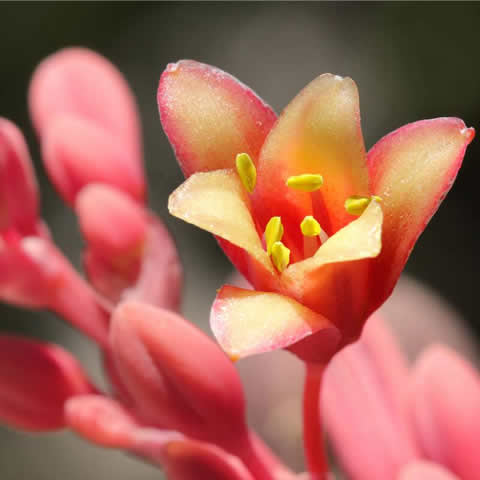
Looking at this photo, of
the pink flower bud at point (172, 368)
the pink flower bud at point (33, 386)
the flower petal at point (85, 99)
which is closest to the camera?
the pink flower bud at point (172, 368)

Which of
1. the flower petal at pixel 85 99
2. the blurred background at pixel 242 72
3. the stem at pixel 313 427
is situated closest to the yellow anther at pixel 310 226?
the stem at pixel 313 427

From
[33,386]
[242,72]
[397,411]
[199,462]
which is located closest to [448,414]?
[397,411]

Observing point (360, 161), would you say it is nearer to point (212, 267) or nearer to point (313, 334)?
point (313, 334)

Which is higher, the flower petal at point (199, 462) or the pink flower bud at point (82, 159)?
the pink flower bud at point (82, 159)

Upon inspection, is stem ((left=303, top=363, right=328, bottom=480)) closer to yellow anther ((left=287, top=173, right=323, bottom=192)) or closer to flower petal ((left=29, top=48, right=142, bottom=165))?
yellow anther ((left=287, top=173, right=323, bottom=192))

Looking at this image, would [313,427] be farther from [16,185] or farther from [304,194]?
[16,185]

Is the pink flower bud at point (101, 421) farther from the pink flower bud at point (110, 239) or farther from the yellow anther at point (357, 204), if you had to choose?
the yellow anther at point (357, 204)

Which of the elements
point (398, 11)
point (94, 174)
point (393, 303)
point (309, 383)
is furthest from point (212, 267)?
point (309, 383)
